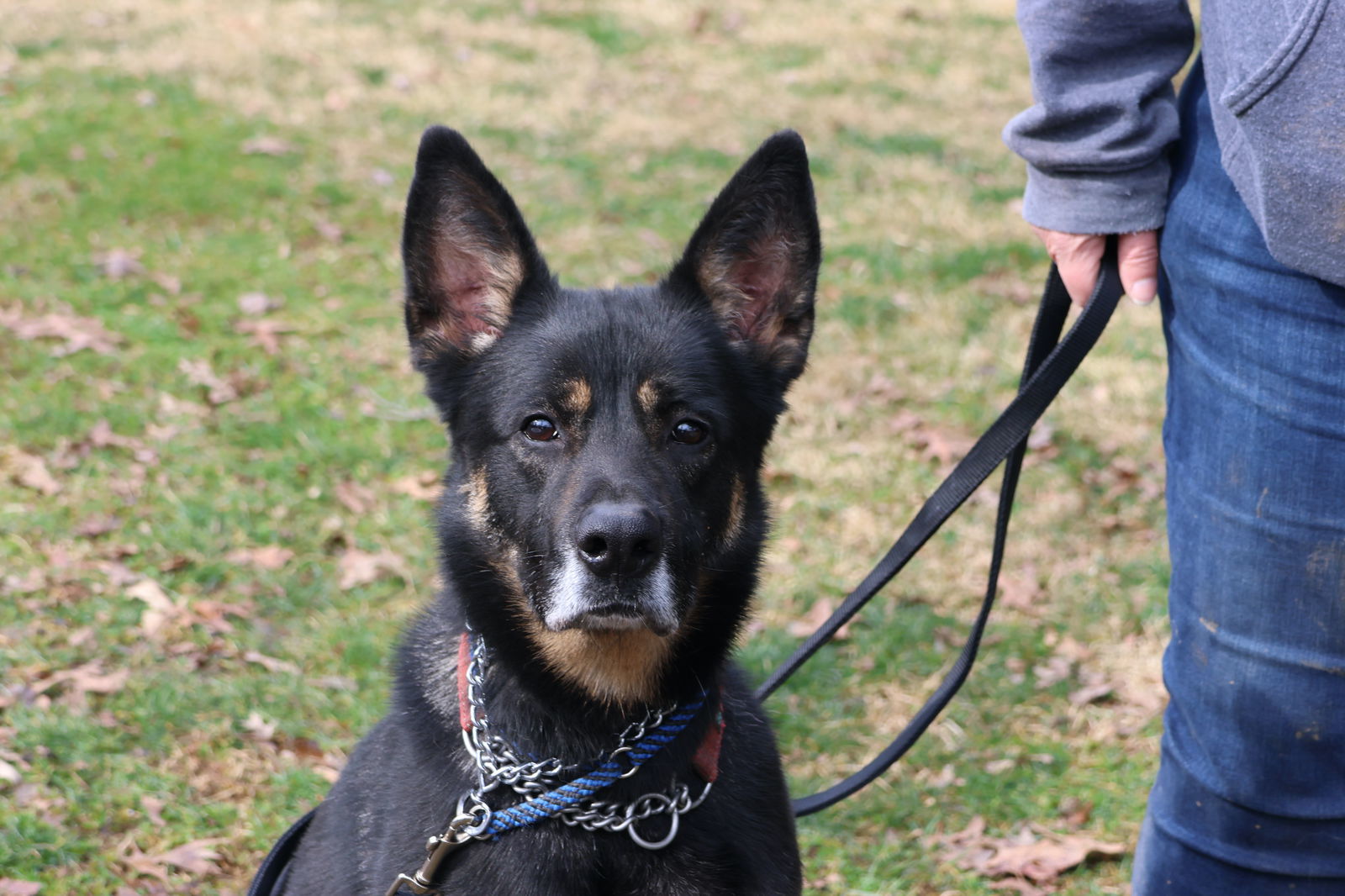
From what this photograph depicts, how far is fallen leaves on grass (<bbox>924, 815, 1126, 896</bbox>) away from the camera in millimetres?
3990

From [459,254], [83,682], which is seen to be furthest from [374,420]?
[459,254]

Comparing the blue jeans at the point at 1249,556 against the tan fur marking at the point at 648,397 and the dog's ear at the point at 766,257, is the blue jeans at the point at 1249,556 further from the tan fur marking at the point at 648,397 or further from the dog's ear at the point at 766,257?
the tan fur marking at the point at 648,397

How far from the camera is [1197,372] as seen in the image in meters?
2.61

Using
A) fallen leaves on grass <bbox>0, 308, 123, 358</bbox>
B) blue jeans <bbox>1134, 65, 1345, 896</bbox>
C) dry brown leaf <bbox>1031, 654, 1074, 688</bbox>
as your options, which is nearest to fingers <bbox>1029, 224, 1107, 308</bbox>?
blue jeans <bbox>1134, 65, 1345, 896</bbox>

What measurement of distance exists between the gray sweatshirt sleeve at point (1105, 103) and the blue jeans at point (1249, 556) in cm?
8

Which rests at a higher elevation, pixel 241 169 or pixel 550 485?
pixel 550 485

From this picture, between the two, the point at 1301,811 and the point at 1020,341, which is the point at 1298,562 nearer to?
the point at 1301,811

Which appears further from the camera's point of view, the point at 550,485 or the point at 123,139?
the point at 123,139

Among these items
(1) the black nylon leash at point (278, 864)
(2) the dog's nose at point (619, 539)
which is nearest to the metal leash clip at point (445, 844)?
(2) the dog's nose at point (619, 539)

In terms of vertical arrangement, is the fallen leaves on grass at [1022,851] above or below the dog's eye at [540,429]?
below

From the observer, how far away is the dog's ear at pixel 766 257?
2991 mm

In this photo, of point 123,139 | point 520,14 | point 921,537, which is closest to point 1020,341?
point 921,537

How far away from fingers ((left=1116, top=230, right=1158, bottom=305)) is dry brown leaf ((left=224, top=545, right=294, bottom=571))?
12.4 feet

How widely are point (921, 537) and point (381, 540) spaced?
3.23 meters
